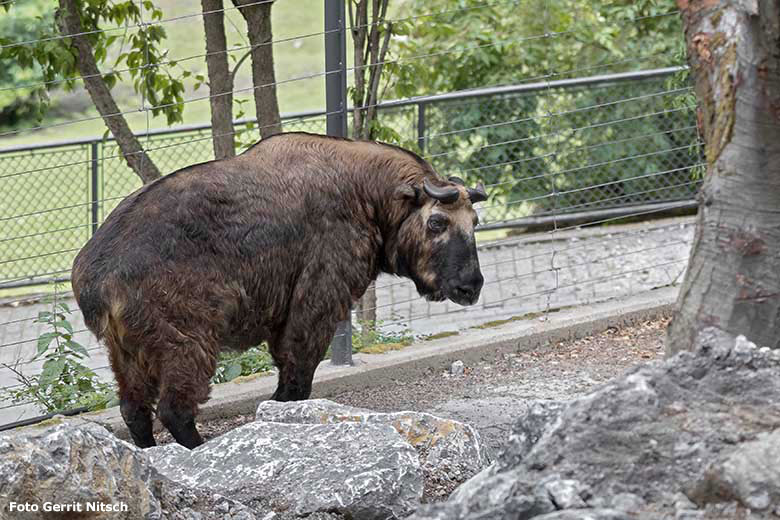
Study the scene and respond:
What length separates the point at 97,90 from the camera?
7.61m

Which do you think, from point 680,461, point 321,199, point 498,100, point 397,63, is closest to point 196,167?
point 321,199

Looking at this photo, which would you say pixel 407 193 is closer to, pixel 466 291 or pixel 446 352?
pixel 466 291

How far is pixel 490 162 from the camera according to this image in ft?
38.7

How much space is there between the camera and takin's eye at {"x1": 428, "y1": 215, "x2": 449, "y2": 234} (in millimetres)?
6418

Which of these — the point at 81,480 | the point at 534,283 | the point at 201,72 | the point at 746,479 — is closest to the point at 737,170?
the point at 746,479

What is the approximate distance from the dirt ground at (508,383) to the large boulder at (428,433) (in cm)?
80

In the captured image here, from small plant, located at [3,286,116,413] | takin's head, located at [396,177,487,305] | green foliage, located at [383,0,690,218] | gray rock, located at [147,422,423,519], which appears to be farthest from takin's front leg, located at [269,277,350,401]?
green foliage, located at [383,0,690,218]

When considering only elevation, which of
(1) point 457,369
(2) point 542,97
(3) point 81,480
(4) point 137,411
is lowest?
(1) point 457,369

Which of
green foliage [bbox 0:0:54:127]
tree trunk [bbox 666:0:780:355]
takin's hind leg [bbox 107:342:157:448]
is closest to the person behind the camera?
tree trunk [bbox 666:0:780:355]

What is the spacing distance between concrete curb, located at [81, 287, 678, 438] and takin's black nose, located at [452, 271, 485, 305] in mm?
962

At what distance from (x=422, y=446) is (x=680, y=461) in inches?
78.9

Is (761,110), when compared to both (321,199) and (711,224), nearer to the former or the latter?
(711,224)

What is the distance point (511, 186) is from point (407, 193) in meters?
5.03

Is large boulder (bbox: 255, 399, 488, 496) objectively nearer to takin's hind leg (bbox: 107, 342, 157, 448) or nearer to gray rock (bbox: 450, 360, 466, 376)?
takin's hind leg (bbox: 107, 342, 157, 448)
